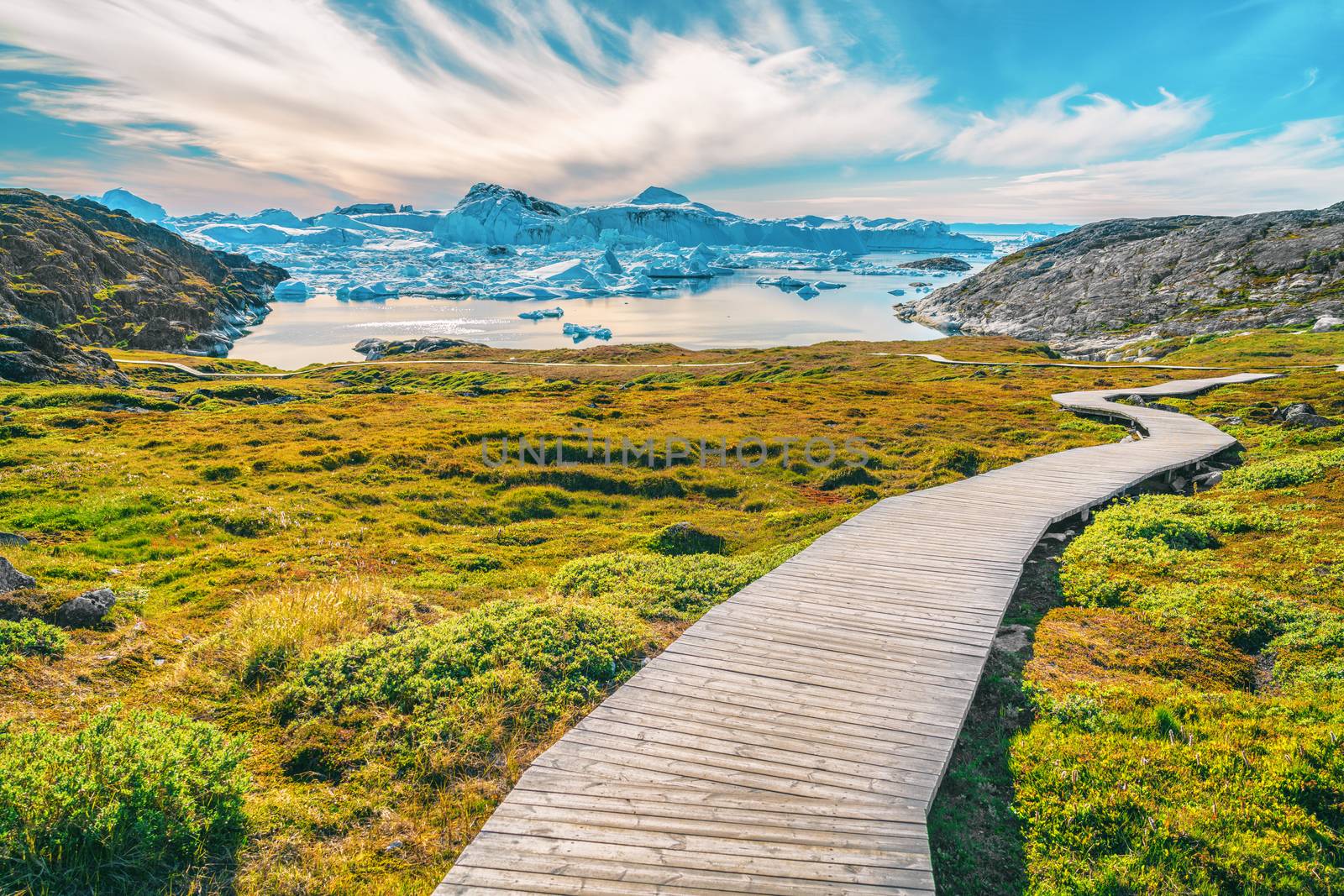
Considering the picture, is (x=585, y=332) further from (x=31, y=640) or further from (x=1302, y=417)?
(x=31, y=640)

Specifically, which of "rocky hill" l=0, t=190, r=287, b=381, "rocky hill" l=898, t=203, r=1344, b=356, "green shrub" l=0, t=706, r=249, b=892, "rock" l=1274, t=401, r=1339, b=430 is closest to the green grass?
"green shrub" l=0, t=706, r=249, b=892

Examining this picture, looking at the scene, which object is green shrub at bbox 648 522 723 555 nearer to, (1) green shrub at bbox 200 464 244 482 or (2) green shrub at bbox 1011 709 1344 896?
(2) green shrub at bbox 1011 709 1344 896

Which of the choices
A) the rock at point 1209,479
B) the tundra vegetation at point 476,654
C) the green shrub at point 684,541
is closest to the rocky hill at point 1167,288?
the rock at point 1209,479

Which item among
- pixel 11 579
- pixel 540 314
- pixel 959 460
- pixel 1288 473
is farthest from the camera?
pixel 540 314

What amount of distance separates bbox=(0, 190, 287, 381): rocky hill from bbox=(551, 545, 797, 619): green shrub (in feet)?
188

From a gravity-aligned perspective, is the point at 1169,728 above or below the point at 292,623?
below

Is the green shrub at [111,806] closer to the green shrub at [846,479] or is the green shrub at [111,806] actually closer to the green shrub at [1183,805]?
Answer: the green shrub at [1183,805]

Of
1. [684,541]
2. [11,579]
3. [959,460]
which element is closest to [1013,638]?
[684,541]

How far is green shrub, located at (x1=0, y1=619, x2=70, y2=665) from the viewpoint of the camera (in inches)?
341

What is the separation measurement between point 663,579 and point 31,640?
10.2 metres

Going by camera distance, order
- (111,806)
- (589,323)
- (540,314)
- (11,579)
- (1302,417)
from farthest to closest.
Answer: (540,314) → (589,323) → (1302,417) → (11,579) → (111,806)

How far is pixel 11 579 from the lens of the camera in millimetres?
10180

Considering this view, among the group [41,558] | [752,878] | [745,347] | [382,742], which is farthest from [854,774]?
[745,347]

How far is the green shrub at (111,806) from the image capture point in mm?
5035
